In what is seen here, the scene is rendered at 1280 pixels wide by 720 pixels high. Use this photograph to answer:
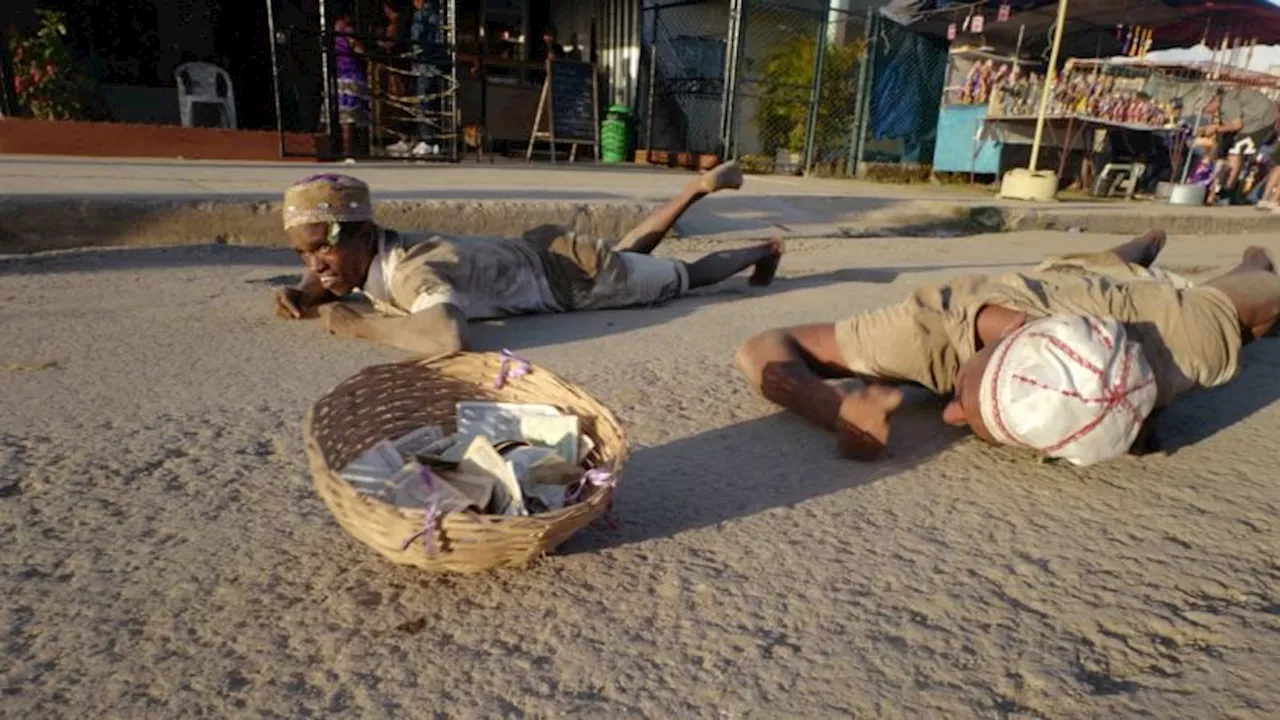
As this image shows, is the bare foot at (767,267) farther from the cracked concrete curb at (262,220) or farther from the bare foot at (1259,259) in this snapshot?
the bare foot at (1259,259)

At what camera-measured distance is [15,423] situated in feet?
5.91

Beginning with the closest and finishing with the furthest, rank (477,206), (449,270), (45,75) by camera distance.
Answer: (449,270), (477,206), (45,75)

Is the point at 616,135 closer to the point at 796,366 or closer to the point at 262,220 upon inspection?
the point at 262,220

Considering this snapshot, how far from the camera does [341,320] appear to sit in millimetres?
2621

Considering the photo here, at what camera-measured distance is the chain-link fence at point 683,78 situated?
1079cm

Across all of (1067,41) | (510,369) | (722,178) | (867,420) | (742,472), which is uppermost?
(1067,41)

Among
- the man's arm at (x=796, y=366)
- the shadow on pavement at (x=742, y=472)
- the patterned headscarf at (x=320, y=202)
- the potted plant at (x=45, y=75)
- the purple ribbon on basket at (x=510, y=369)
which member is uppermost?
the potted plant at (x=45, y=75)

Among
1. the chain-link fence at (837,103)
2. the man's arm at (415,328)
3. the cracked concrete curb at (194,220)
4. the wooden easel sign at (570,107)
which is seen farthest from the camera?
the chain-link fence at (837,103)

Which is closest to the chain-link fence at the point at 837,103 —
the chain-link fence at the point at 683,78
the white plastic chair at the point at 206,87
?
the chain-link fence at the point at 683,78

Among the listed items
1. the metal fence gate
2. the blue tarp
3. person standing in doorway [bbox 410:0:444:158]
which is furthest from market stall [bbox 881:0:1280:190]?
person standing in doorway [bbox 410:0:444:158]

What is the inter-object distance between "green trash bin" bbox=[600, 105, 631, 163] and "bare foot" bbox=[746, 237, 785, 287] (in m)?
6.87

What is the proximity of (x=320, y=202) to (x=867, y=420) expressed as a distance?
5.77 feet

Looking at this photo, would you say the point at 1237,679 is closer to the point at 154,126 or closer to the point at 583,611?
the point at 583,611

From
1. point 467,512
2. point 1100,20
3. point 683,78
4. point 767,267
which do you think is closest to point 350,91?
point 683,78
